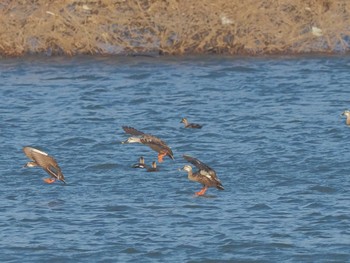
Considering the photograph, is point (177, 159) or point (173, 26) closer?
point (177, 159)

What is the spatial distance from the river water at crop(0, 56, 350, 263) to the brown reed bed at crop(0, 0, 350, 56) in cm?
46

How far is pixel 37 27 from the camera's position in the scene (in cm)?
3038

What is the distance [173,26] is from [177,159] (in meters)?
9.66

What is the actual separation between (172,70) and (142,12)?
2262mm

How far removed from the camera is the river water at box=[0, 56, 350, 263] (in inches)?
639

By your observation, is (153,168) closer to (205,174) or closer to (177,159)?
(177,159)

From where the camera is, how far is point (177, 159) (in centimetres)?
2141

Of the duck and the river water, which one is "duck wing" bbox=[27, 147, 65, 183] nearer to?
the river water

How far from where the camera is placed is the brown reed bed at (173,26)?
30547mm

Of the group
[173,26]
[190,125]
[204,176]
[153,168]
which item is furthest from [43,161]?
[173,26]

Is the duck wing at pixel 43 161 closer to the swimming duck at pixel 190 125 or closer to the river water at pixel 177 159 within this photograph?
the river water at pixel 177 159

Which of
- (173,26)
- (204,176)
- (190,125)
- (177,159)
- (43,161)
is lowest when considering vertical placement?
(177,159)

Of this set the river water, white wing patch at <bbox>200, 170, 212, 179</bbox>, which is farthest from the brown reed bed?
white wing patch at <bbox>200, 170, 212, 179</bbox>

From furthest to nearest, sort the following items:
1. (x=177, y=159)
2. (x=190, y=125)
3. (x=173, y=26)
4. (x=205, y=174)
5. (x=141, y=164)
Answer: (x=173, y=26)
(x=190, y=125)
(x=177, y=159)
(x=141, y=164)
(x=205, y=174)
